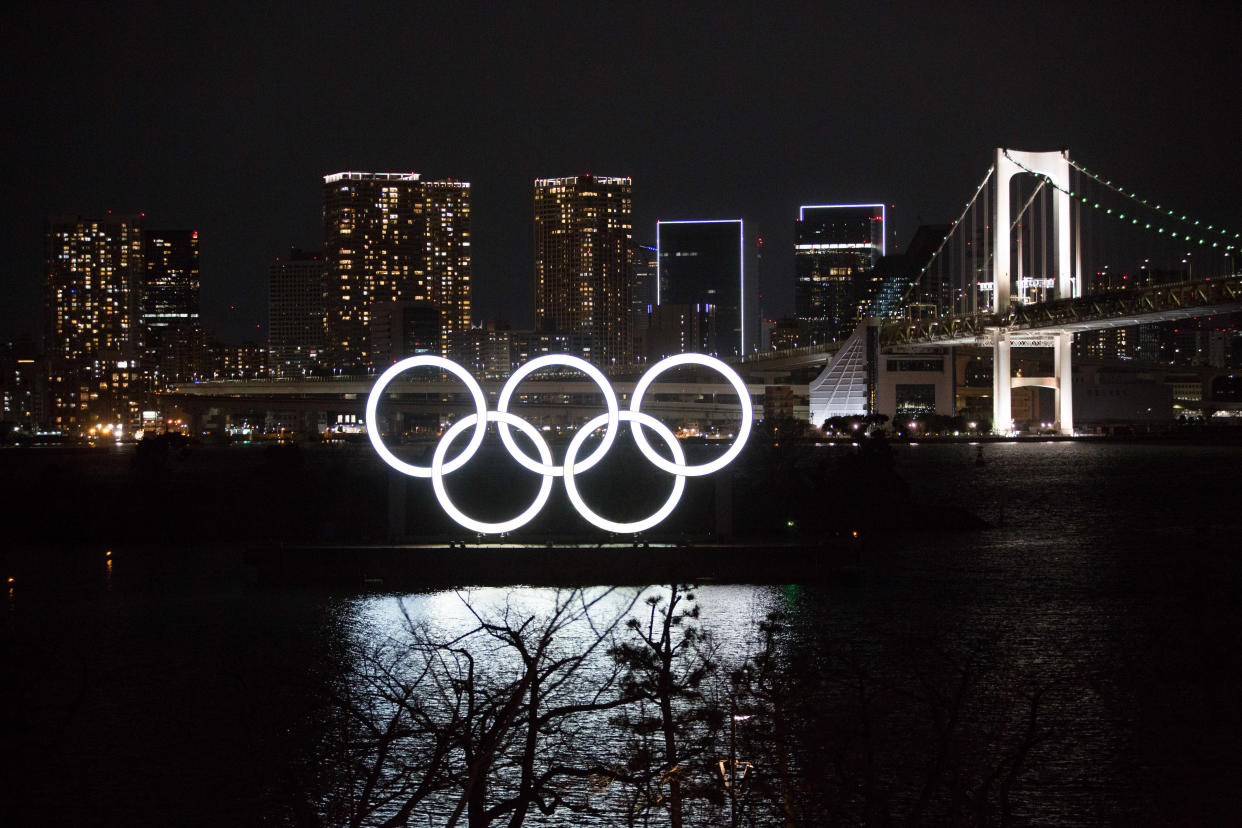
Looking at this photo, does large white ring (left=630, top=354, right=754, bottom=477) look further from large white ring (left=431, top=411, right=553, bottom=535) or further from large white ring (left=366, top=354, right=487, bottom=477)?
large white ring (left=366, top=354, right=487, bottom=477)

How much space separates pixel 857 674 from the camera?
7469mm

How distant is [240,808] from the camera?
9.62 m

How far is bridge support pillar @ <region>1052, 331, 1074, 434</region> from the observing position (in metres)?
78.7

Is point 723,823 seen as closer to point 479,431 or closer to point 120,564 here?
point 479,431

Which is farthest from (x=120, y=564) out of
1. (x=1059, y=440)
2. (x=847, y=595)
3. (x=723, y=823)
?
(x=1059, y=440)

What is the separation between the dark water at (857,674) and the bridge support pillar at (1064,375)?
48.8 meters

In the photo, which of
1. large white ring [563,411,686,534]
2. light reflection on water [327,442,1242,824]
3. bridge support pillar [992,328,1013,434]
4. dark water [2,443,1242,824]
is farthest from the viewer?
bridge support pillar [992,328,1013,434]

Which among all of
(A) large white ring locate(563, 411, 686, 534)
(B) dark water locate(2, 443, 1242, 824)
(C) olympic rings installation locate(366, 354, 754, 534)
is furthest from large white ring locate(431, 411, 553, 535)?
(B) dark water locate(2, 443, 1242, 824)

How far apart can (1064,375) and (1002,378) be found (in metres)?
3.82

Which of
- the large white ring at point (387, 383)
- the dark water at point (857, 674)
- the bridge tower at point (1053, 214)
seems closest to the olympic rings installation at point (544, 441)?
the large white ring at point (387, 383)

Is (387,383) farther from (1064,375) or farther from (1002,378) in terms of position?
(1064,375)

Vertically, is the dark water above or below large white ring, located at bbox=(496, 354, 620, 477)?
below

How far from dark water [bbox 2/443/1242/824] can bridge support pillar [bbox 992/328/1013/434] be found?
162 feet

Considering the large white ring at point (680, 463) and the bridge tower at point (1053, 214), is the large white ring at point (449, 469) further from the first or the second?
the bridge tower at point (1053, 214)
